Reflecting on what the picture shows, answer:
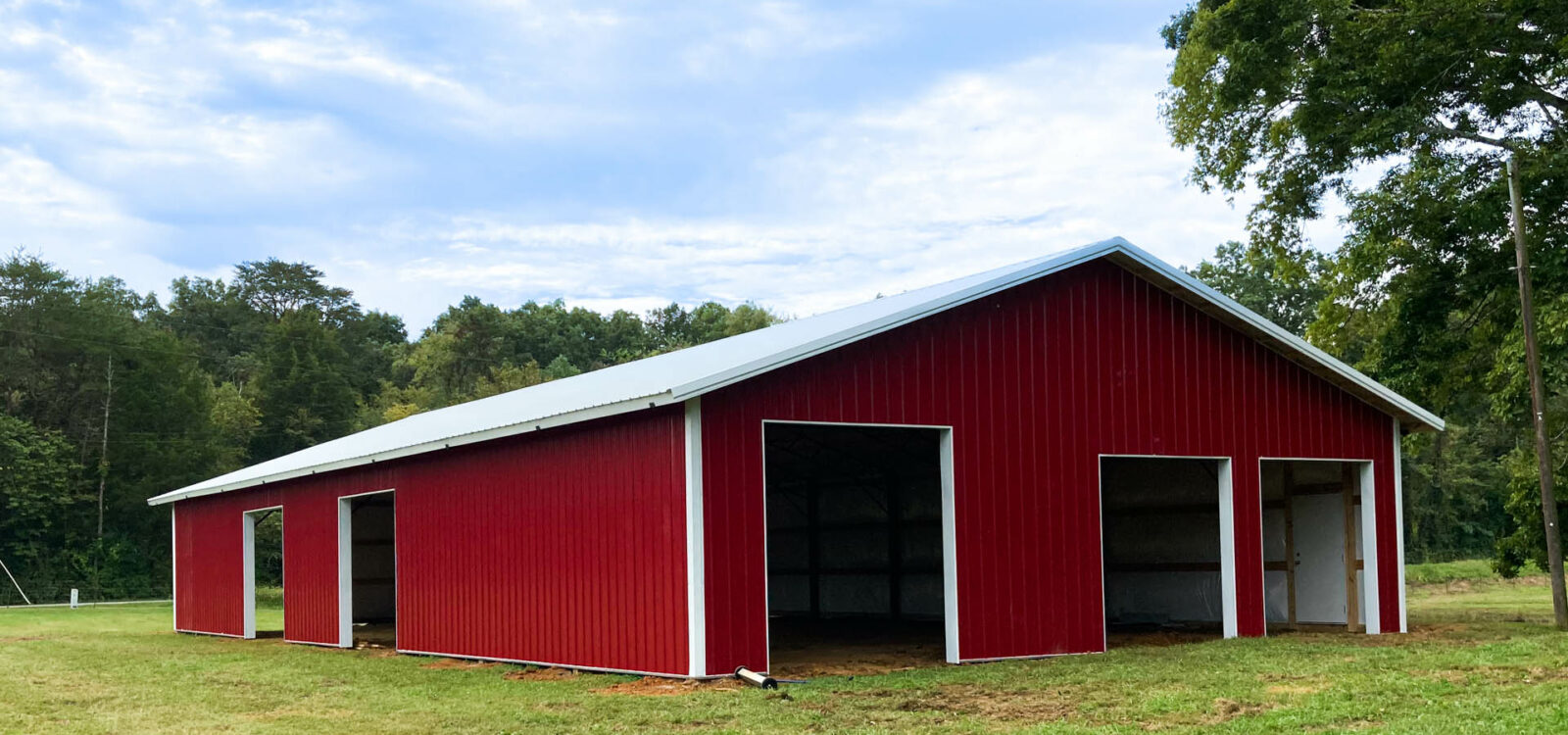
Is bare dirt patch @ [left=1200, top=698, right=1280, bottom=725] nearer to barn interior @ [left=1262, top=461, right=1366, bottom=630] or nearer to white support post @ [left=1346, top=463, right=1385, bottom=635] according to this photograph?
white support post @ [left=1346, top=463, right=1385, bottom=635]

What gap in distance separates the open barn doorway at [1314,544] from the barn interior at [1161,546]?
33.4 inches

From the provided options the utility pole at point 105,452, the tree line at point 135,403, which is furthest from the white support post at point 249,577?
the utility pole at point 105,452

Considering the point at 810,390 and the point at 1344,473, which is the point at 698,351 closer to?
the point at 810,390

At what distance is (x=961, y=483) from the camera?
1590 centimetres

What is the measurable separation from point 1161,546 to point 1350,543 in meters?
3.53

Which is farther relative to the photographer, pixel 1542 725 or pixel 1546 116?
pixel 1546 116

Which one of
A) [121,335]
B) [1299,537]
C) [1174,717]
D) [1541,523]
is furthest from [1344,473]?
[121,335]

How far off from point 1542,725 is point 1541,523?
14.3 meters

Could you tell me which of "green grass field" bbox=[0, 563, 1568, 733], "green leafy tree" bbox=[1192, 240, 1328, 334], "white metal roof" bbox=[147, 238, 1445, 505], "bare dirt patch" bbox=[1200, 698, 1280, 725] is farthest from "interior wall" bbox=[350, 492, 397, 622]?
"green leafy tree" bbox=[1192, 240, 1328, 334]

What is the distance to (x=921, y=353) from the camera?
15.7 metres

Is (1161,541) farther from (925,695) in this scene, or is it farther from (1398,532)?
(925,695)

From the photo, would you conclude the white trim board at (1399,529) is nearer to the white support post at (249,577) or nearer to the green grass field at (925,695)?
the green grass field at (925,695)

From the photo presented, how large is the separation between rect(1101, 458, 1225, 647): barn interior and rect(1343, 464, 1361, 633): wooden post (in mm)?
1873

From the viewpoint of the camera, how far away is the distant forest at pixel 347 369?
970 inches
